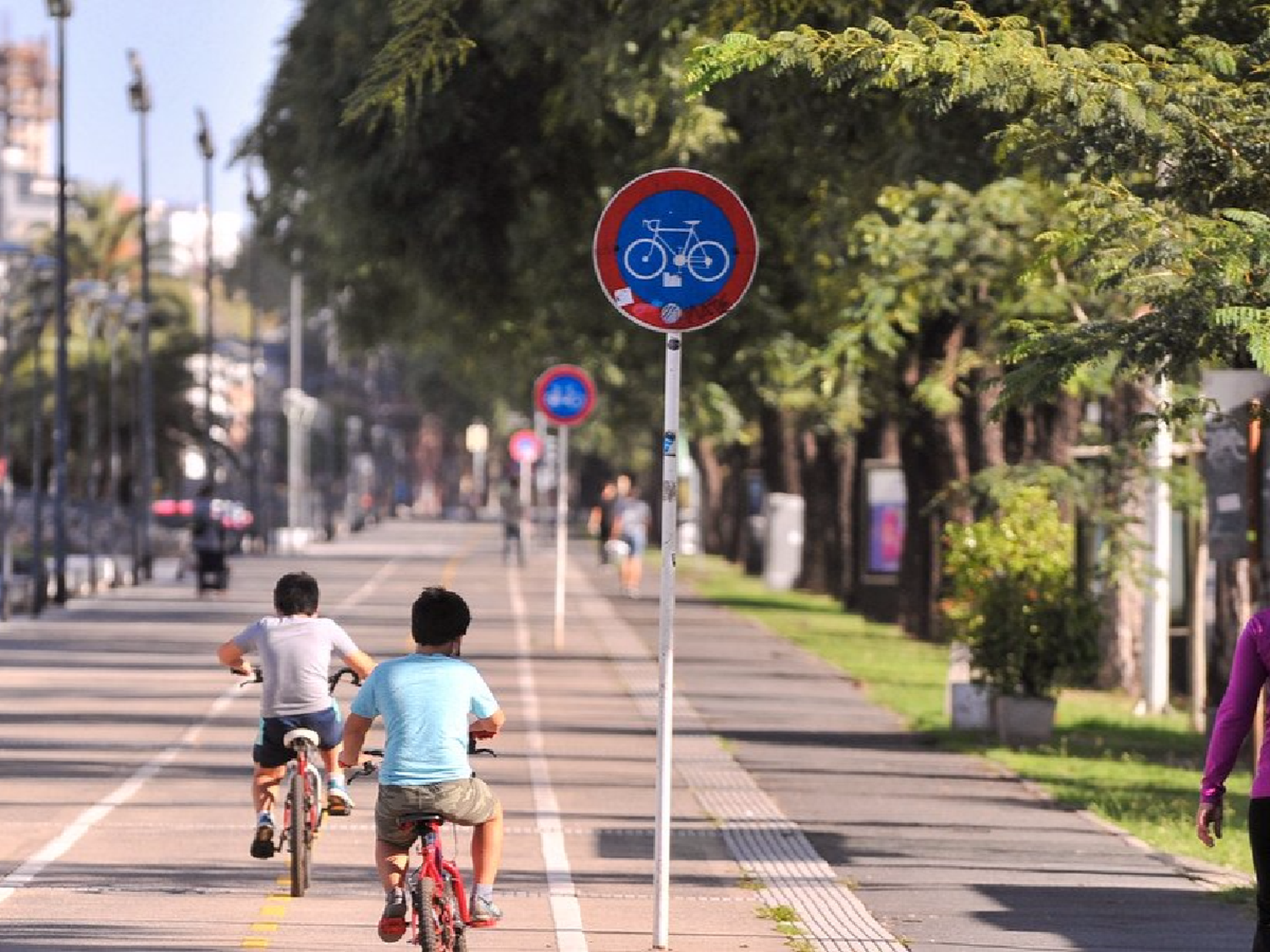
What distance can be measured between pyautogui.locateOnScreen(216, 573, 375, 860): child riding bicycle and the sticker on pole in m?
A: 2.12

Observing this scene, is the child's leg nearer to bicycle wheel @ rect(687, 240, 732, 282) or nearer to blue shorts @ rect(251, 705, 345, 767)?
bicycle wheel @ rect(687, 240, 732, 282)

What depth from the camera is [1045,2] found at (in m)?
14.9

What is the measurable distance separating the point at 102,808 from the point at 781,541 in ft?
137

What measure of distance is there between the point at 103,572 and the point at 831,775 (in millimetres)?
40210

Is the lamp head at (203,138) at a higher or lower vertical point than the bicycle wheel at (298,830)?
higher

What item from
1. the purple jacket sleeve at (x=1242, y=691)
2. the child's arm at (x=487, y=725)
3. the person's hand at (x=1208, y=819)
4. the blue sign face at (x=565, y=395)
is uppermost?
the blue sign face at (x=565, y=395)

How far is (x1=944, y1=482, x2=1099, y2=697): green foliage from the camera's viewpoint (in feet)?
77.7

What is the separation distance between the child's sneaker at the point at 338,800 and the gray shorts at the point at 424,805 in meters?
3.58

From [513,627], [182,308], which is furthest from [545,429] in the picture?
[513,627]

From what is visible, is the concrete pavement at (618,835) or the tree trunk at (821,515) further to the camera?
the tree trunk at (821,515)

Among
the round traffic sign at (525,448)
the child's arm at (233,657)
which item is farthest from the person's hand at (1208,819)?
the round traffic sign at (525,448)

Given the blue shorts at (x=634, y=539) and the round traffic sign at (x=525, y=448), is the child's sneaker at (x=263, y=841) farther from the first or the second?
the round traffic sign at (x=525, y=448)

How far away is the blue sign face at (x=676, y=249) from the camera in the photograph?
11969 mm

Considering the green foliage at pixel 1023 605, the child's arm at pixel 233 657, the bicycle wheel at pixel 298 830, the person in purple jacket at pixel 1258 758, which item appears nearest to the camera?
the person in purple jacket at pixel 1258 758
